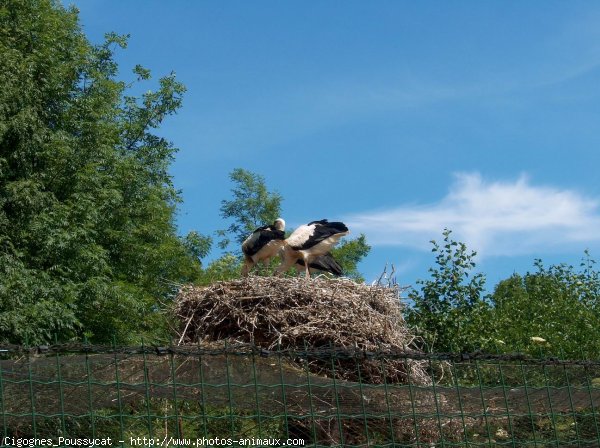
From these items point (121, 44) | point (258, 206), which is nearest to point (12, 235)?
point (121, 44)

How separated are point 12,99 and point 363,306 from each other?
30.5 ft

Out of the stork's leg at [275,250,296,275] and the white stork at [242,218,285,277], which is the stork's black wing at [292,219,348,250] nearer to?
the stork's leg at [275,250,296,275]

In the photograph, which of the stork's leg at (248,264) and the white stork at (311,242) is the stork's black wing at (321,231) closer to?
the white stork at (311,242)

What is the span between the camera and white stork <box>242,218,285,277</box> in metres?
12.6

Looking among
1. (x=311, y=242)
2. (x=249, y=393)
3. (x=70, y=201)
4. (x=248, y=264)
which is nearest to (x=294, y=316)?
(x=311, y=242)

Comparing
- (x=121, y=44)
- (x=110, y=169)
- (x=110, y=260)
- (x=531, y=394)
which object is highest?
(x=121, y=44)

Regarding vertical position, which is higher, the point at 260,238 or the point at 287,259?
the point at 260,238

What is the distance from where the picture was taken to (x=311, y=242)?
12484mm

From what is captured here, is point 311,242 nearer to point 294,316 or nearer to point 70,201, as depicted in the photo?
point 294,316

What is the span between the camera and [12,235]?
53.7 feet

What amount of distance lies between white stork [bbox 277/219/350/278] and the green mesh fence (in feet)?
18.9

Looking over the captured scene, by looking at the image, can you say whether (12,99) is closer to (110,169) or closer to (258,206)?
(110,169)

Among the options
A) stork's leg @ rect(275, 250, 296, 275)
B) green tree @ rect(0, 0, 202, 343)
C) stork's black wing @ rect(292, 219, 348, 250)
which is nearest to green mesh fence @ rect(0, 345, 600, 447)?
stork's black wing @ rect(292, 219, 348, 250)

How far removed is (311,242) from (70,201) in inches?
247
